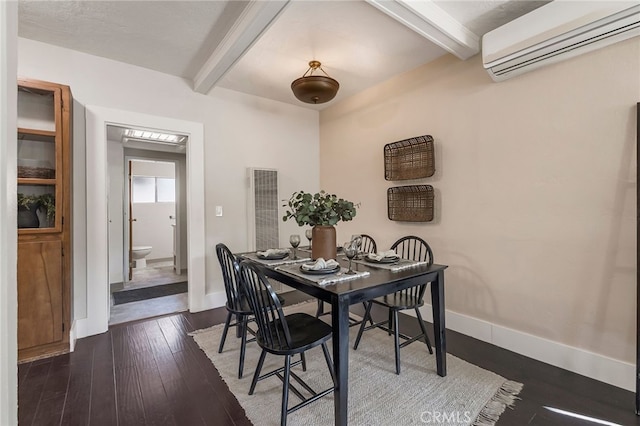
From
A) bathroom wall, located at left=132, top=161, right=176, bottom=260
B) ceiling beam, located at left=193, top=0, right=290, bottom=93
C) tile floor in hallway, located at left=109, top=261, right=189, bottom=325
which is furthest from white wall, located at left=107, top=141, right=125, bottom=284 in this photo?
ceiling beam, located at left=193, top=0, right=290, bottom=93

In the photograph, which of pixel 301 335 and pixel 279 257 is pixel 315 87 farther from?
pixel 301 335

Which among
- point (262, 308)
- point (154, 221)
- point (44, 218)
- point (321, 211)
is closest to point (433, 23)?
point (321, 211)

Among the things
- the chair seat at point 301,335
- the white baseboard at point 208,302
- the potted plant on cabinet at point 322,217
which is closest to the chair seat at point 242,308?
the chair seat at point 301,335

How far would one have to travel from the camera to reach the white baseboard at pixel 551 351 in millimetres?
→ 1883

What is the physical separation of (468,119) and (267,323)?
7.87 feet

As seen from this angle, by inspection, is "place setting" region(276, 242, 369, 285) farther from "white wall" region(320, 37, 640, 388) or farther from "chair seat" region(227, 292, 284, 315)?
"white wall" region(320, 37, 640, 388)

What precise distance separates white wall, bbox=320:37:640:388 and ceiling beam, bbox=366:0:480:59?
0.79ft

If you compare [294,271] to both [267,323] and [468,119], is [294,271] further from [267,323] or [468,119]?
[468,119]

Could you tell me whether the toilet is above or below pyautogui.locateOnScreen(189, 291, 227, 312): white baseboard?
above

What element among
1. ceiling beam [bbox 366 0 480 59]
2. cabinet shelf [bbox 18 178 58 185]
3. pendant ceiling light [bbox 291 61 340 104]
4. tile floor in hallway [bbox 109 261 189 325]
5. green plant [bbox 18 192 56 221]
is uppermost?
ceiling beam [bbox 366 0 480 59]

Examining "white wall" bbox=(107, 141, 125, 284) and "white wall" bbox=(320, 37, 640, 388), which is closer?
"white wall" bbox=(320, 37, 640, 388)

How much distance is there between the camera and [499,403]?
171 centimetres

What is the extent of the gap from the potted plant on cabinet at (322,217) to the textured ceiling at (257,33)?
51.5 inches

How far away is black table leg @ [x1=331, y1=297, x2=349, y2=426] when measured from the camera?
4.72 feet
